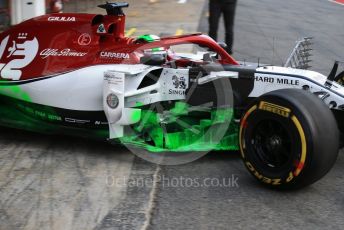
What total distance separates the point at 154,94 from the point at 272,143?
1318 millimetres

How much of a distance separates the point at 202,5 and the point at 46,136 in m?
12.0

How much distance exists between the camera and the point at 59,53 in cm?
565

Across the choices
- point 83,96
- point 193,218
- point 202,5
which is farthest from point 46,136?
point 202,5

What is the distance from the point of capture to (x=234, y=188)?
4.54 m

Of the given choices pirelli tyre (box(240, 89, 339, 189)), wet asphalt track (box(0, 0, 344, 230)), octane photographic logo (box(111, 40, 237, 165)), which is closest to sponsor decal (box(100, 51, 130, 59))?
octane photographic logo (box(111, 40, 237, 165))

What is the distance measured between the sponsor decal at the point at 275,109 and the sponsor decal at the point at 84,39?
2067 millimetres

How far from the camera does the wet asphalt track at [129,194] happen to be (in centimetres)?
395

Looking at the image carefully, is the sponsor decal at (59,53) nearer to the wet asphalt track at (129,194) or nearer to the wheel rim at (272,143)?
the wet asphalt track at (129,194)

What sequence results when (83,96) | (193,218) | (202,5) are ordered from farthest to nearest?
(202,5), (83,96), (193,218)

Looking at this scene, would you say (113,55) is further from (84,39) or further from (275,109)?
(275,109)

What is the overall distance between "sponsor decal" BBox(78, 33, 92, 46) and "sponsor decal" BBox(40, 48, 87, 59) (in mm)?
122

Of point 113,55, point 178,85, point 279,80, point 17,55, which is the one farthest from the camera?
point 17,55

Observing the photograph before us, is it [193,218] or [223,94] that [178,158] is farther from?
[193,218]

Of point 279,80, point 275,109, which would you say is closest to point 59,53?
point 279,80
